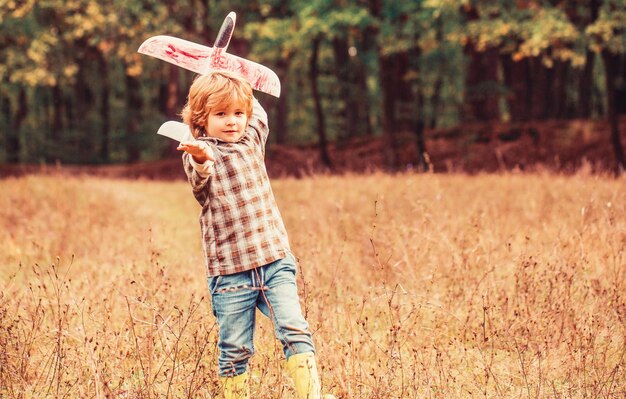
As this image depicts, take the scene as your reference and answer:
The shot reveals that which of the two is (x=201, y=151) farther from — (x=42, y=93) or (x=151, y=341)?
(x=42, y=93)

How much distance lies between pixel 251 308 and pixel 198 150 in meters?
0.81

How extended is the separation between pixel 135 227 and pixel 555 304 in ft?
19.1

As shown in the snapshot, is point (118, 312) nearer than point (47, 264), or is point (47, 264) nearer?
point (118, 312)

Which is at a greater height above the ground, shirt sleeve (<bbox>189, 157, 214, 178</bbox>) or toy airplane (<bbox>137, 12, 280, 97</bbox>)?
toy airplane (<bbox>137, 12, 280, 97</bbox>)

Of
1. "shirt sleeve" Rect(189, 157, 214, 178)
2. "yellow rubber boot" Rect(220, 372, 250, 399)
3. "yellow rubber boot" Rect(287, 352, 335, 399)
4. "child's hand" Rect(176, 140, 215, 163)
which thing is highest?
"child's hand" Rect(176, 140, 215, 163)

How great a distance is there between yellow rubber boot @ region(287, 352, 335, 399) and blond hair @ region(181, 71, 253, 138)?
1.15 m

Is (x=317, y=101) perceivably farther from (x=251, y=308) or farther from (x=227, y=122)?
(x=251, y=308)

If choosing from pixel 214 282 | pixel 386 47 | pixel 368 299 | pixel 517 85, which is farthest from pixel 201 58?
pixel 517 85

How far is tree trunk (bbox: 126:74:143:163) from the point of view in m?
37.4

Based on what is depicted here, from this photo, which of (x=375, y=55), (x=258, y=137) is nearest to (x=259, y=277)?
(x=258, y=137)

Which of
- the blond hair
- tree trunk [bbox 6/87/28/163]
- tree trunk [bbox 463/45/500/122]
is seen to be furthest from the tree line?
the blond hair

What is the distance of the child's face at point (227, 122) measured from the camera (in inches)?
115

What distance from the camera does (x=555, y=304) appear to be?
3.93 meters

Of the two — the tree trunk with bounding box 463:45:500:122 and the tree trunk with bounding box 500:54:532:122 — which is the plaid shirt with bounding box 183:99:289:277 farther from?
the tree trunk with bounding box 500:54:532:122
